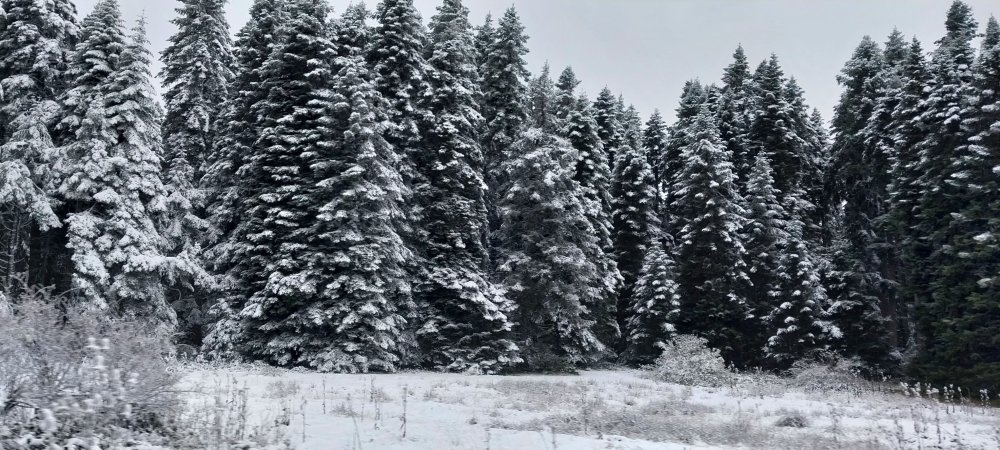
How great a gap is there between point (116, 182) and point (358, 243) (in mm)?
8323

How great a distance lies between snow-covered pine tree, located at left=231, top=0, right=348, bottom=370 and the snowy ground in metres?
4.43

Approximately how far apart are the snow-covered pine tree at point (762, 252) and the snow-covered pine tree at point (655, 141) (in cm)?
1020

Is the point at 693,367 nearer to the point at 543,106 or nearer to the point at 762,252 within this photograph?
the point at 762,252

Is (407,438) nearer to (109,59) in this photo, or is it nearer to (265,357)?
(265,357)

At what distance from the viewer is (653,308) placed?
31984 mm

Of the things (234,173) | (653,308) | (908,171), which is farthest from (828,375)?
(234,173)

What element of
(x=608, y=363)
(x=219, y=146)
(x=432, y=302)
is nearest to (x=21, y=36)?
(x=219, y=146)

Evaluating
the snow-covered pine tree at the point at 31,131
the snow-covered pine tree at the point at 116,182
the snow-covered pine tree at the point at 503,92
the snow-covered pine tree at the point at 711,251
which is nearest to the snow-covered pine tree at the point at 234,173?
the snow-covered pine tree at the point at 116,182

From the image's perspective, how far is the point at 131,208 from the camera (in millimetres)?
21250

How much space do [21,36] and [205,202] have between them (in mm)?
8487

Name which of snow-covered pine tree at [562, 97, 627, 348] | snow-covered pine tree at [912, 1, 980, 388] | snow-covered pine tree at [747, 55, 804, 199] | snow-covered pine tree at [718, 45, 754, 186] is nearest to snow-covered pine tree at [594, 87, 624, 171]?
snow-covered pine tree at [562, 97, 627, 348]

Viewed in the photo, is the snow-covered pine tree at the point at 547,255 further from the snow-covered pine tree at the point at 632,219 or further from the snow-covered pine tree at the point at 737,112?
the snow-covered pine tree at the point at 737,112

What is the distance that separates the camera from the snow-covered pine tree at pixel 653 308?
31.6 m

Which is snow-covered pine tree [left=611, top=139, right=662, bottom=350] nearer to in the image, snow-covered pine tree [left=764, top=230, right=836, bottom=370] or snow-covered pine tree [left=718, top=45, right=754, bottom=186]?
snow-covered pine tree [left=718, top=45, right=754, bottom=186]
